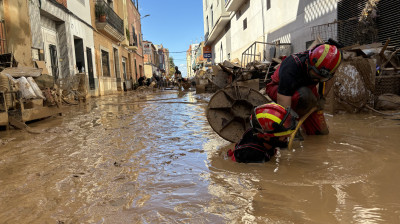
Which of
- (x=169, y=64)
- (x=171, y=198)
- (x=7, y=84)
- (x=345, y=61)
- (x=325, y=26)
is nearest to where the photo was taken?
(x=171, y=198)

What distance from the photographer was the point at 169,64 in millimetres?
97500

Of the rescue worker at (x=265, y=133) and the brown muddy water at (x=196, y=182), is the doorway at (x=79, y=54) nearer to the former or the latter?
the brown muddy water at (x=196, y=182)

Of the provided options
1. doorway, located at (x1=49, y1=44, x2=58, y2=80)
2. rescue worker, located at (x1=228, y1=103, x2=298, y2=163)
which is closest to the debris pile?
rescue worker, located at (x1=228, y1=103, x2=298, y2=163)

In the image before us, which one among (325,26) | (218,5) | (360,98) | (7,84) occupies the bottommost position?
(360,98)

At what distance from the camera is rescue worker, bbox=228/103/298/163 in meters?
2.12

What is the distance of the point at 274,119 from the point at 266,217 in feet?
2.87

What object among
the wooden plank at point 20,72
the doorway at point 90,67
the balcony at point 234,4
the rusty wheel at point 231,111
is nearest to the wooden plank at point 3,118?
the wooden plank at point 20,72

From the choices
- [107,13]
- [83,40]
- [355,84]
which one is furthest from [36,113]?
[107,13]

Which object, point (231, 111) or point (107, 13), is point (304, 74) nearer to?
point (231, 111)

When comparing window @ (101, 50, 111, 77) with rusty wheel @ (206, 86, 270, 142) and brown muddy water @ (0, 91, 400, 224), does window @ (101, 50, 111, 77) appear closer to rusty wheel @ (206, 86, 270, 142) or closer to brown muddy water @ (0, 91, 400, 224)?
brown muddy water @ (0, 91, 400, 224)

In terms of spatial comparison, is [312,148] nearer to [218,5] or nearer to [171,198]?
[171,198]

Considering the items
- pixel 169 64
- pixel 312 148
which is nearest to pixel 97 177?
pixel 312 148

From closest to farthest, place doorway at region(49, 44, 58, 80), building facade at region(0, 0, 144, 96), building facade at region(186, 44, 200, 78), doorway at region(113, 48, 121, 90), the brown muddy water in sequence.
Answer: the brown muddy water
building facade at region(0, 0, 144, 96)
doorway at region(49, 44, 58, 80)
doorway at region(113, 48, 121, 90)
building facade at region(186, 44, 200, 78)

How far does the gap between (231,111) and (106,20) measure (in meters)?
14.8
